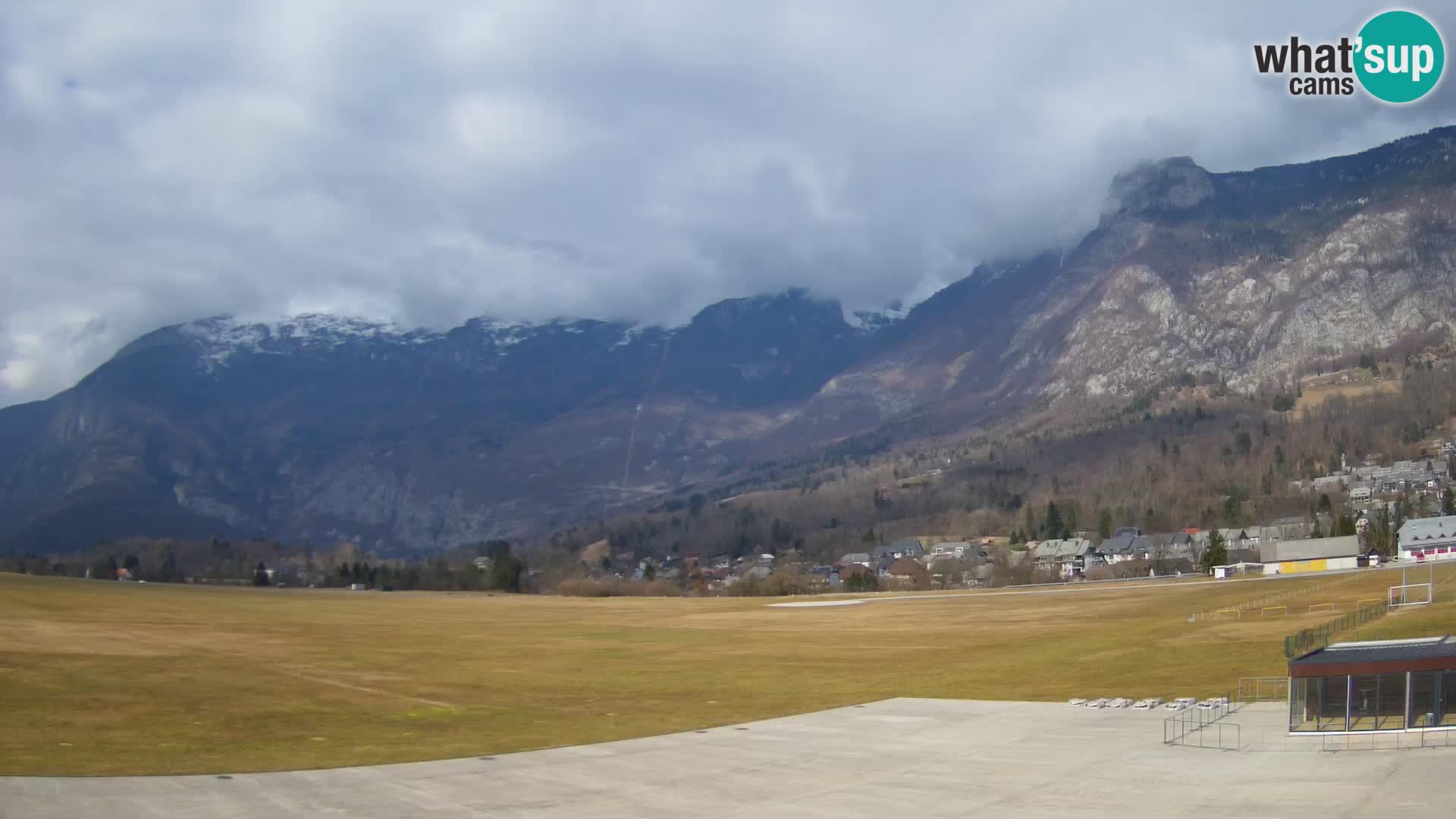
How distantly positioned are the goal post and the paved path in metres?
41.3

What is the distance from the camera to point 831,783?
3344 centimetres

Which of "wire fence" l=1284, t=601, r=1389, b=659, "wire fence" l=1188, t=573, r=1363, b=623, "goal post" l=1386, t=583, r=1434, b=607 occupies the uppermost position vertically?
"goal post" l=1386, t=583, r=1434, b=607

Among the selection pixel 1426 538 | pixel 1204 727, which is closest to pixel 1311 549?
pixel 1426 538

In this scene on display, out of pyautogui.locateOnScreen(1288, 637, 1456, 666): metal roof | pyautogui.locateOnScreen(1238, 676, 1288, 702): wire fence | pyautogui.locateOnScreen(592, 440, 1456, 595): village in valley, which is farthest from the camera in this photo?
pyautogui.locateOnScreen(592, 440, 1456, 595): village in valley

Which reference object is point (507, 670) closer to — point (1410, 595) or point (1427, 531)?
point (1410, 595)

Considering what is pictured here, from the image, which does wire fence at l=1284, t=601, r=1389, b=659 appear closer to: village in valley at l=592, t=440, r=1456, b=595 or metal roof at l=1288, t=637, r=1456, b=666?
metal roof at l=1288, t=637, r=1456, b=666

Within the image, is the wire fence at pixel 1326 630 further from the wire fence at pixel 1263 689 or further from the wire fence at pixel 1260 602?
the wire fence at pixel 1260 602

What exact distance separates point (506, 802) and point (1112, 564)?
159 metres

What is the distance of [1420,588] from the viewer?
7881 cm

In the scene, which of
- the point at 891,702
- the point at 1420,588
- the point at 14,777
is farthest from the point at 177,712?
the point at 1420,588

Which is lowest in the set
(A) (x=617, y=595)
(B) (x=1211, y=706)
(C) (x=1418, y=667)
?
(A) (x=617, y=595)

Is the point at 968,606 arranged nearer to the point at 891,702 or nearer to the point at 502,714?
the point at 891,702

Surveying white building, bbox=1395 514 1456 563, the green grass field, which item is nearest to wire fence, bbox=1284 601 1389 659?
the green grass field

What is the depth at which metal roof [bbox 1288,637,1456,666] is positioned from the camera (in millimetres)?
37281
